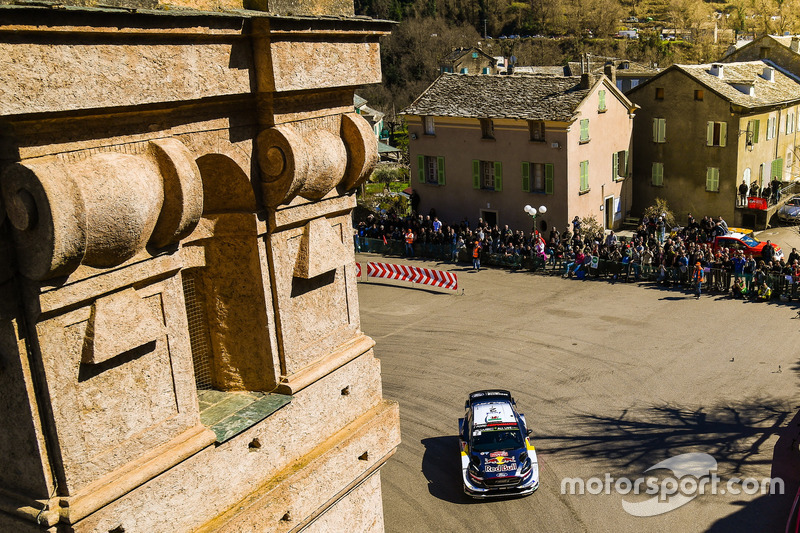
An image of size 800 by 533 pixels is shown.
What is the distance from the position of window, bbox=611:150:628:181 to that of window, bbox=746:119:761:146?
5.39 meters

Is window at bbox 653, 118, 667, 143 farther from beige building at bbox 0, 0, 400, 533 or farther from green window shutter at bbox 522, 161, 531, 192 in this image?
beige building at bbox 0, 0, 400, 533

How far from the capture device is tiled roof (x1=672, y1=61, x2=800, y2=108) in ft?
120

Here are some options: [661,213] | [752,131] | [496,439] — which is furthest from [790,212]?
[496,439]

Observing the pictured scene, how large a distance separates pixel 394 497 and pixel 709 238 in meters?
20.5

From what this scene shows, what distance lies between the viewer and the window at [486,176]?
36156 mm

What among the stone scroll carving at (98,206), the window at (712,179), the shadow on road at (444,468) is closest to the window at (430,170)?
the window at (712,179)

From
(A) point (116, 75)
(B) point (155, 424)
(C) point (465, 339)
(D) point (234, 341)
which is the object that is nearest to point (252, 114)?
(A) point (116, 75)

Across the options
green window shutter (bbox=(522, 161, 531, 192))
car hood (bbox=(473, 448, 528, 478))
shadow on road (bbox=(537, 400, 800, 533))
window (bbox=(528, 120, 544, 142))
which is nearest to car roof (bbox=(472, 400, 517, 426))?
car hood (bbox=(473, 448, 528, 478))

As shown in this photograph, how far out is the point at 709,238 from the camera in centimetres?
3134

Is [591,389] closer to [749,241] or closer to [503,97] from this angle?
[749,241]

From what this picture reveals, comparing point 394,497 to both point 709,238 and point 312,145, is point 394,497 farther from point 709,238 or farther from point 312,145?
point 709,238

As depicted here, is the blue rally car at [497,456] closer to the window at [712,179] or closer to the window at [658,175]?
the window at [712,179]

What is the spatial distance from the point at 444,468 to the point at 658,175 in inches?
1055

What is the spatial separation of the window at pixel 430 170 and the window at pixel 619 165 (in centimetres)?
790
